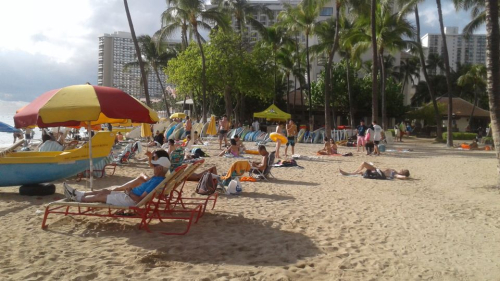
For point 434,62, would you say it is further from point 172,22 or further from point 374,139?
point 374,139

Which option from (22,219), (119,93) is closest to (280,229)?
(119,93)

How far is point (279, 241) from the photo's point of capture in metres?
4.70

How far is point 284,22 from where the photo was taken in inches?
1161

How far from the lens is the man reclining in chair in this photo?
16.0 feet

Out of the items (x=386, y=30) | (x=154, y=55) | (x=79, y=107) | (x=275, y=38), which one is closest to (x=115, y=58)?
(x=154, y=55)

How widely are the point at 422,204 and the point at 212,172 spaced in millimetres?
3785

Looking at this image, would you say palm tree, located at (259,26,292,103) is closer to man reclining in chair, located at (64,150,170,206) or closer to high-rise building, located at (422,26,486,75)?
man reclining in chair, located at (64,150,170,206)

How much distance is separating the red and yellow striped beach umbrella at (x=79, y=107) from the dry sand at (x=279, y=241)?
133 cm

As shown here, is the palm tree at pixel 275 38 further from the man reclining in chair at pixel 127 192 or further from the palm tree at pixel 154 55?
the man reclining in chair at pixel 127 192

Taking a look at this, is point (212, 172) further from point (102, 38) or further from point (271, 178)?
point (102, 38)

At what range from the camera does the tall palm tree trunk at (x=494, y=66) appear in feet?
27.6

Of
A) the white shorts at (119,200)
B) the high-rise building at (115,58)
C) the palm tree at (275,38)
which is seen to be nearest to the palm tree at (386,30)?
the palm tree at (275,38)

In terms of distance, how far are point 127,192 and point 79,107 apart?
124 centimetres

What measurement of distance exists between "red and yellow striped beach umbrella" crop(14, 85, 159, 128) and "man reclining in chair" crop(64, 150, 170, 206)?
786 millimetres
